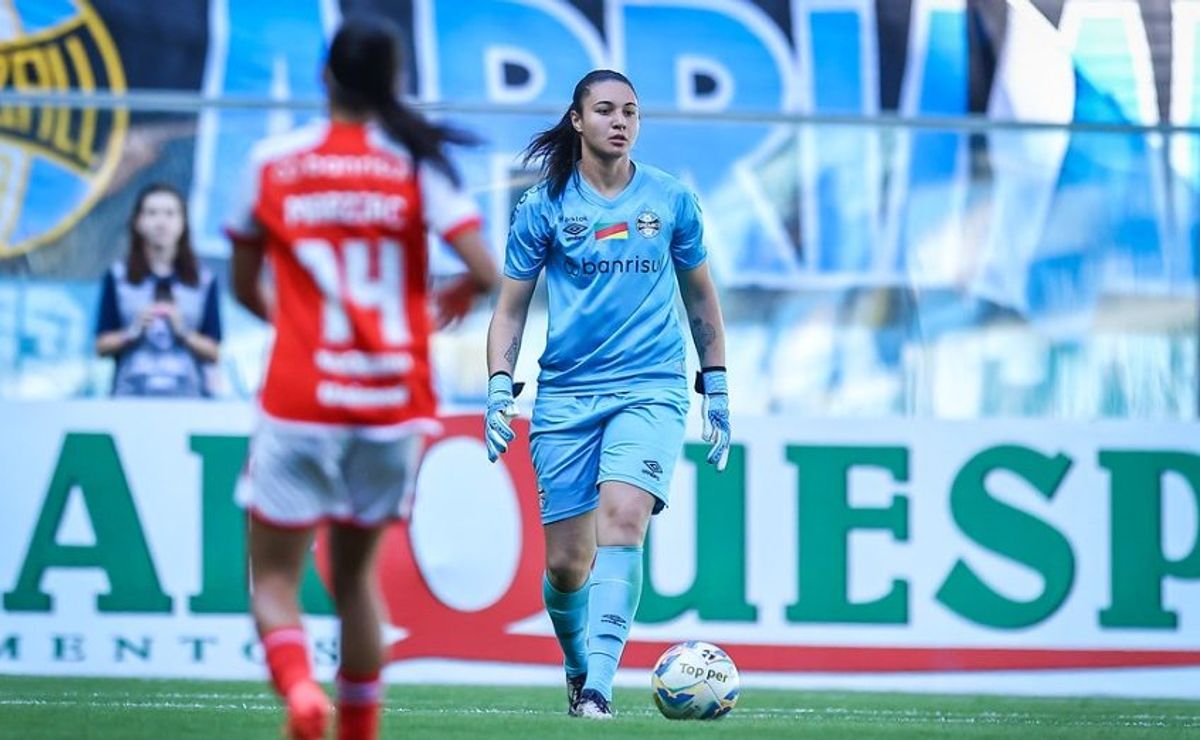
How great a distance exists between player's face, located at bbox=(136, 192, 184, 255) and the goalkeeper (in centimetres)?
382

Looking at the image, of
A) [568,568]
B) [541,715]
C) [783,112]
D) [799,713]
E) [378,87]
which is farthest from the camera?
[783,112]

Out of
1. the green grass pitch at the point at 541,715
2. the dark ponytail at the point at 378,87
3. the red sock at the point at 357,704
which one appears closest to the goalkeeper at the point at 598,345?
the green grass pitch at the point at 541,715

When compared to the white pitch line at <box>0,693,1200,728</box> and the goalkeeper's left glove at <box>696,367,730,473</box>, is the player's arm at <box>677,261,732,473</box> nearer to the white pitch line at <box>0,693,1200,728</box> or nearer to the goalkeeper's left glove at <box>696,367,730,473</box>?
the goalkeeper's left glove at <box>696,367,730,473</box>

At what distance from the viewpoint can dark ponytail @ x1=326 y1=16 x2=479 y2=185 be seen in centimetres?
538

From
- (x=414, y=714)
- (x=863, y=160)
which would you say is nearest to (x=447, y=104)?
(x=863, y=160)

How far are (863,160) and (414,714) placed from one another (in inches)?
188

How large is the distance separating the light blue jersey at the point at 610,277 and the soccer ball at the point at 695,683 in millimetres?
911

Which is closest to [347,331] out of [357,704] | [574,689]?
[357,704]

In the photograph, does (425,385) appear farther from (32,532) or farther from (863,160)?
(863,160)

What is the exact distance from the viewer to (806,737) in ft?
24.6

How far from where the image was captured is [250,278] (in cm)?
555

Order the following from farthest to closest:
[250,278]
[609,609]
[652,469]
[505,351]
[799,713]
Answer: [799,713], [505,351], [652,469], [609,609], [250,278]

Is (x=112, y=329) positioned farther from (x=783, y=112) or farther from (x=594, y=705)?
(x=594, y=705)

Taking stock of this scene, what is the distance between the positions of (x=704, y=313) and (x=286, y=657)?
314 cm
